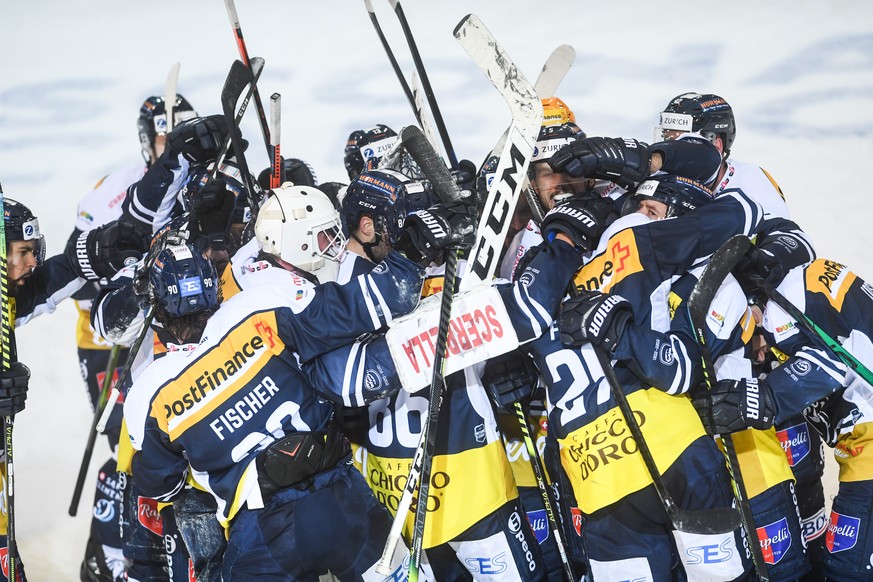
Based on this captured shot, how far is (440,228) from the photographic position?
253cm

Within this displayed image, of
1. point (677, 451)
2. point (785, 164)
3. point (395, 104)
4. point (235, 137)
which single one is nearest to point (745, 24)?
point (785, 164)

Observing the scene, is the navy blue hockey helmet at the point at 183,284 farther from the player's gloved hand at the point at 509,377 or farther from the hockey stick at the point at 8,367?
the player's gloved hand at the point at 509,377

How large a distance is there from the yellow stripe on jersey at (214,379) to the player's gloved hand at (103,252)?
1062 millimetres

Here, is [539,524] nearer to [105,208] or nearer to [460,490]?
[460,490]

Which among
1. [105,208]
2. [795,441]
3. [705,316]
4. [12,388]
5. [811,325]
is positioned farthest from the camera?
[105,208]

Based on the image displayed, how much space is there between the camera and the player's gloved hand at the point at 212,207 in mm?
3545

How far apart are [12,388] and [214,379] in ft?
2.65

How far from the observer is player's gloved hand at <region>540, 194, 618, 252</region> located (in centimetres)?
257

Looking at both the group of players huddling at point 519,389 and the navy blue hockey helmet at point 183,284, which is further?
the navy blue hockey helmet at point 183,284

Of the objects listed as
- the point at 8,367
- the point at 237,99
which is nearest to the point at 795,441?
the point at 237,99

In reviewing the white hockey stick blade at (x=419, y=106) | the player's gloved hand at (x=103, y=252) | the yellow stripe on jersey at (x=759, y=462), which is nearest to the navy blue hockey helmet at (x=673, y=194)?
the yellow stripe on jersey at (x=759, y=462)

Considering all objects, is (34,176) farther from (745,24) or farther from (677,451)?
(677,451)

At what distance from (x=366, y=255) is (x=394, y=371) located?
1.88 feet

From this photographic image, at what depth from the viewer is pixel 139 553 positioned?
3.16 metres
